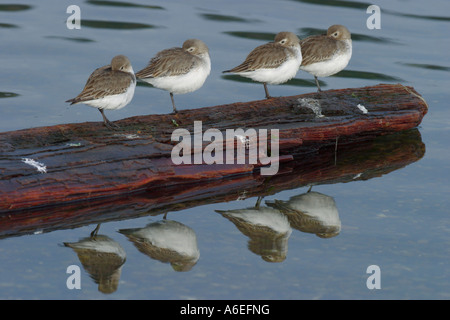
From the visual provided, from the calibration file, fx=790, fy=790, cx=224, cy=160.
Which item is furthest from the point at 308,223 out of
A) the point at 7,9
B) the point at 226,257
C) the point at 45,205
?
the point at 7,9

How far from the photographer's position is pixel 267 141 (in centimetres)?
1211

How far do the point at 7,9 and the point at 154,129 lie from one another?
40.2ft

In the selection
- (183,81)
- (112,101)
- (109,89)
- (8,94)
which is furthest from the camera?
(8,94)

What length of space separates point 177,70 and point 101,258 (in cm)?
378

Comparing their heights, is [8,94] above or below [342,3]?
below

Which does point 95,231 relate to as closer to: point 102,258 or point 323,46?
point 102,258

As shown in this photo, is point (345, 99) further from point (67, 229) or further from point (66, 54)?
point (66, 54)

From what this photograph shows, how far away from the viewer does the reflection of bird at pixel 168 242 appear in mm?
9688

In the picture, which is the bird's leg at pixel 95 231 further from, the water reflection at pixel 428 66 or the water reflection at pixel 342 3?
the water reflection at pixel 342 3

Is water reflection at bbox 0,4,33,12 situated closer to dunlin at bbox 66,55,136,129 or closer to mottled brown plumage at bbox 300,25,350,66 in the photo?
mottled brown plumage at bbox 300,25,350,66

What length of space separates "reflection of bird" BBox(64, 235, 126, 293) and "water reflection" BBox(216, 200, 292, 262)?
171 cm

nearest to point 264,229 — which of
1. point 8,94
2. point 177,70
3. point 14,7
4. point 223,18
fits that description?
point 177,70

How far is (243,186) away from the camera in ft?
39.3

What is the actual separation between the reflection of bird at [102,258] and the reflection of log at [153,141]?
2.85ft
